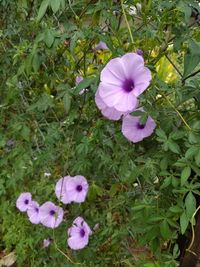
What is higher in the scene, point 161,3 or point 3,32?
point 161,3

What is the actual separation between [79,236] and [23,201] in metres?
0.42

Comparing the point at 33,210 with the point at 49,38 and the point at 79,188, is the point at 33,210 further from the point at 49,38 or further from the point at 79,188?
the point at 49,38

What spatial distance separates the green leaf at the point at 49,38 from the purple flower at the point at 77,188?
53cm

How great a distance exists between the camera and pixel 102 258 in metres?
1.87

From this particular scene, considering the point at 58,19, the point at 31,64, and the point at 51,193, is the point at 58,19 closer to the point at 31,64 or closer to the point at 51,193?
the point at 31,64

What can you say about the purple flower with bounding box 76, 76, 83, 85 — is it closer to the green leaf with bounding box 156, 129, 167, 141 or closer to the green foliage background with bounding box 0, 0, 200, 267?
the green foliage background with bounding box 0, 0, 200, 267

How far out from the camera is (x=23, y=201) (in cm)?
207

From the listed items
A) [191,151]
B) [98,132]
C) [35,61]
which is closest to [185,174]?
[191,151]

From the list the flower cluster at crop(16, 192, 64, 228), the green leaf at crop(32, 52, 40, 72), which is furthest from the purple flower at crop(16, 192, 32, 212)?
the green leaf at crop(32, 52, 40, 72)

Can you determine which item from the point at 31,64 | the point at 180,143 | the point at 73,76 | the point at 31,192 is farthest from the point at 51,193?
the point at 180,143

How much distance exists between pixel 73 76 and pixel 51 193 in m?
0.55

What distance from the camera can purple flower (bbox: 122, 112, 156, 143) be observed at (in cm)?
121

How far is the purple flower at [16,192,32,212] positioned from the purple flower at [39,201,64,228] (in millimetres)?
169

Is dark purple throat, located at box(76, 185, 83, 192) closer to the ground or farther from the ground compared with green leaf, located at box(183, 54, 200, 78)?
closer to the ground
